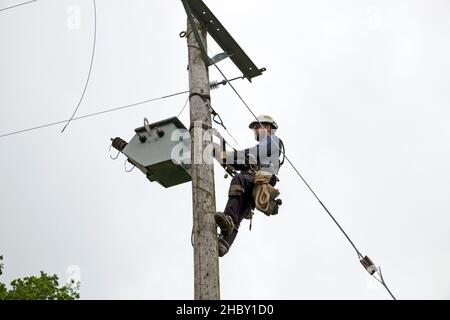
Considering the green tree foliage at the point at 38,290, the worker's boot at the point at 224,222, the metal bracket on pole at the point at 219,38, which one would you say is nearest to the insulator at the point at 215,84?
the metal bracket on pole at the point at 219,38

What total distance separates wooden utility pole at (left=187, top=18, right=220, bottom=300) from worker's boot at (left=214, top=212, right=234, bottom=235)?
5cm

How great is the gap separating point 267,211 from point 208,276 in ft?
4.05

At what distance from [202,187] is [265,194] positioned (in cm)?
84

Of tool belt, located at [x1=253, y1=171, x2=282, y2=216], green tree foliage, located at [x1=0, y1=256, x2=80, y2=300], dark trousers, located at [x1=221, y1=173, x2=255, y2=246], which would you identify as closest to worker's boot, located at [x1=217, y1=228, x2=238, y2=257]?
dark trousers, located at [x1=221, y1=173, x2=255, y2=246]

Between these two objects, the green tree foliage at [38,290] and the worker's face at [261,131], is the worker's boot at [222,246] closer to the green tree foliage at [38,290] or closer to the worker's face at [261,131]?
the worker's face at [261,131]

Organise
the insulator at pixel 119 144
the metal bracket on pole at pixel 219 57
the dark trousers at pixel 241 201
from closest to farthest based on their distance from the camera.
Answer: the dark trousers at pixel 241 201, the insulator at pixel 119 144, the metal bracket on pole at pixel 219 57

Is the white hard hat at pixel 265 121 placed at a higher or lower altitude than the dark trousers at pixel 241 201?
higher

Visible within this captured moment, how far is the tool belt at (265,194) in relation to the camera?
5910 millimetres

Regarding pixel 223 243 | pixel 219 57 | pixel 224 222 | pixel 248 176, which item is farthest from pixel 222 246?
pixel 219 57

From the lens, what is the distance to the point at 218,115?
19.8 feet

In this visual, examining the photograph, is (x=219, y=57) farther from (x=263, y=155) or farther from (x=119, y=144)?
(x=119, y=144)

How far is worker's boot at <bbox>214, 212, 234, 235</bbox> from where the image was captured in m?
5.22
